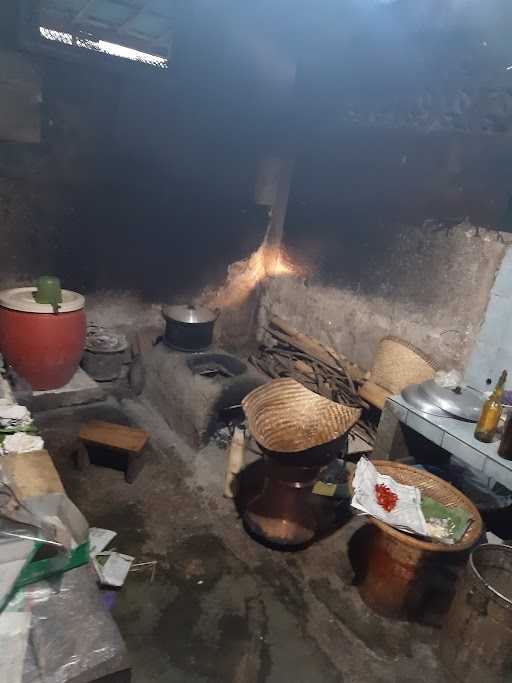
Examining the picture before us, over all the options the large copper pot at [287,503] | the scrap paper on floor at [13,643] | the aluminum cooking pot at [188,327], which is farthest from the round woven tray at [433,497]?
the aluminum cooking pot at [188,327]

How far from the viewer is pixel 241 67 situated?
5859mm

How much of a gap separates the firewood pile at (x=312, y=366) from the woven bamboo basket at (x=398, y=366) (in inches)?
17.2

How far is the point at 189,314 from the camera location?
5.63 m

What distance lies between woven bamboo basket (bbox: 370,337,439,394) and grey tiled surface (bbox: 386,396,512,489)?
2.33ft

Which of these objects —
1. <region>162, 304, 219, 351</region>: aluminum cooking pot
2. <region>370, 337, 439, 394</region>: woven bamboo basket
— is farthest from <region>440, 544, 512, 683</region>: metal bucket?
<region>162, 304, 219, 351</region>: aluminum cooking pot

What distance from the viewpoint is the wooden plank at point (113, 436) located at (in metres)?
4.29

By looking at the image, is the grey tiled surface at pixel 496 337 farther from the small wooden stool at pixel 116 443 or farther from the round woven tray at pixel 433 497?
the small wooden stool at pixel 116 443

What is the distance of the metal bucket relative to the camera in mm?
2750

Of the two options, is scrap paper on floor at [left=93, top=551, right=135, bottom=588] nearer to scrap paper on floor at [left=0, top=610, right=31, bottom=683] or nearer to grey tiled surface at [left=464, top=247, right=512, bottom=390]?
scrap paper on floor at [left=0, top=610, right=31, bottom=683]

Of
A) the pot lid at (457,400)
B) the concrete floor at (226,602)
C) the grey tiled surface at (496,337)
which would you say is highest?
Answer: the grey tiled surface at (496,337)

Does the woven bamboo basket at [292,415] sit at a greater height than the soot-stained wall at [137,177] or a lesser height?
lesser

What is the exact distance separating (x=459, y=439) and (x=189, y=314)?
10.8ft

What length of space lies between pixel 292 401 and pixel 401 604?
171 centimetres

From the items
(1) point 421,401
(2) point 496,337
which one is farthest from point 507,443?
(2) point 496,337
